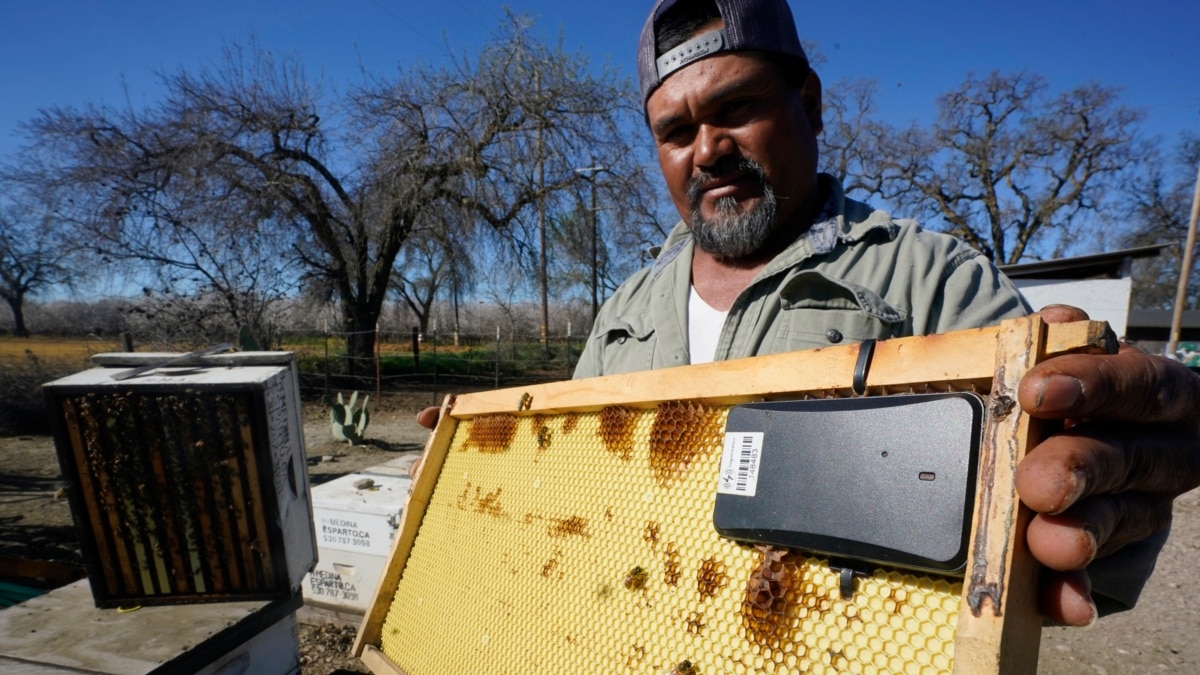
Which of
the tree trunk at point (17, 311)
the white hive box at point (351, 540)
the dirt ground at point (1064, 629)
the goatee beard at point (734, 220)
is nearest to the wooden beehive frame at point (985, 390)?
the goatee beard at point (734, 220)

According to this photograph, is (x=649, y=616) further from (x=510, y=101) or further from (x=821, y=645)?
(x=510, y=101)

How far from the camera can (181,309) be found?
11742 millimetres

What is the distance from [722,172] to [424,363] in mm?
16048

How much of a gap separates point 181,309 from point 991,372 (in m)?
14.3

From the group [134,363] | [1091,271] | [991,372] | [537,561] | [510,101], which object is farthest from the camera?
[1091,271]

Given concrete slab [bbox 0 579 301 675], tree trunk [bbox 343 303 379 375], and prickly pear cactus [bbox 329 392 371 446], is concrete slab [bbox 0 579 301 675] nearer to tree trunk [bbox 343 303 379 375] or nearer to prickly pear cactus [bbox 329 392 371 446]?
prickly pear cactus [bbox 329 392 371 446]

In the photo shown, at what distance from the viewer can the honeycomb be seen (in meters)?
0.83

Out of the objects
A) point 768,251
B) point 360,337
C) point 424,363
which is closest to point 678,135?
point 768,251

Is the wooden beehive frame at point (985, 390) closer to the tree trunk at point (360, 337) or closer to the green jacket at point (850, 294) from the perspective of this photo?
the green jacket at point (850, 294)

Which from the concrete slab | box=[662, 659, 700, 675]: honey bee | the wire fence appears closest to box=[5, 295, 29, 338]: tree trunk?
the wire fence

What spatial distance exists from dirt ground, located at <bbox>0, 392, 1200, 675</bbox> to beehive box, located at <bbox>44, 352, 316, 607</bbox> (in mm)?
205

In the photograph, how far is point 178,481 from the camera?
2088 millimetres

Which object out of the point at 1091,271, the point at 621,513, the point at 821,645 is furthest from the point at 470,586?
the point at 1091,271

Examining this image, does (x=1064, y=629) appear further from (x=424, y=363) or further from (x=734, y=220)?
(x=424, y=363)
